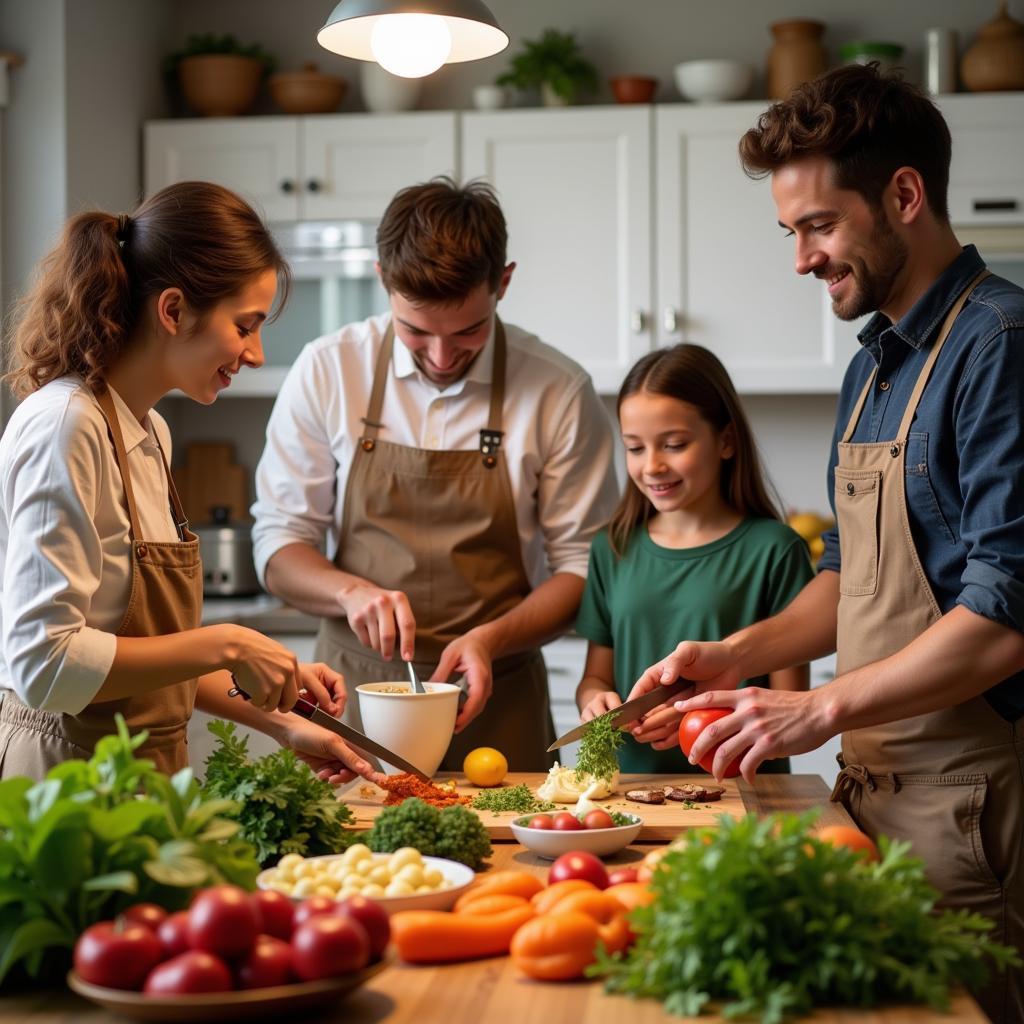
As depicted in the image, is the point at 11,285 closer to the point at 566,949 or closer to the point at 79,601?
the point at 79,601

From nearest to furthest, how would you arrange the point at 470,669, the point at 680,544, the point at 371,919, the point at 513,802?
the point at 371,919
the point at 513,802
the point at 470,669
the point at 680,544

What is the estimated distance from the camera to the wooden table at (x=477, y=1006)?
1.09 m

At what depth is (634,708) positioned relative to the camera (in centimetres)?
187

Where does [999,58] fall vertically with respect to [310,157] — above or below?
above

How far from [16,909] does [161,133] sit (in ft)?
11.8

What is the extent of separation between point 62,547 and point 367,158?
2875 mm

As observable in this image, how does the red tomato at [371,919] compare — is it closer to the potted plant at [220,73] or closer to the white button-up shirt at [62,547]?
the white button-up shirt at [62,547]

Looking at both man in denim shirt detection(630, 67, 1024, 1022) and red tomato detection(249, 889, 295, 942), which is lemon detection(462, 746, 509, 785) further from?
red tomato detection(249, 889, 295, 942)

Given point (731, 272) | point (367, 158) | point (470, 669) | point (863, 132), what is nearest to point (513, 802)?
point (470, 669)

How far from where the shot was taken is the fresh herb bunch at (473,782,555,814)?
1.79 m

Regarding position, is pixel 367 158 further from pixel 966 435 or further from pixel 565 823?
pixel 565 823

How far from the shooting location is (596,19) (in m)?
4.41

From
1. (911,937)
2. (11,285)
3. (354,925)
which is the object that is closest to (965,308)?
(911,937)

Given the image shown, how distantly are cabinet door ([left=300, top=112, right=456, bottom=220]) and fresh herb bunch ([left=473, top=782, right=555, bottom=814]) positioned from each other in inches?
107
